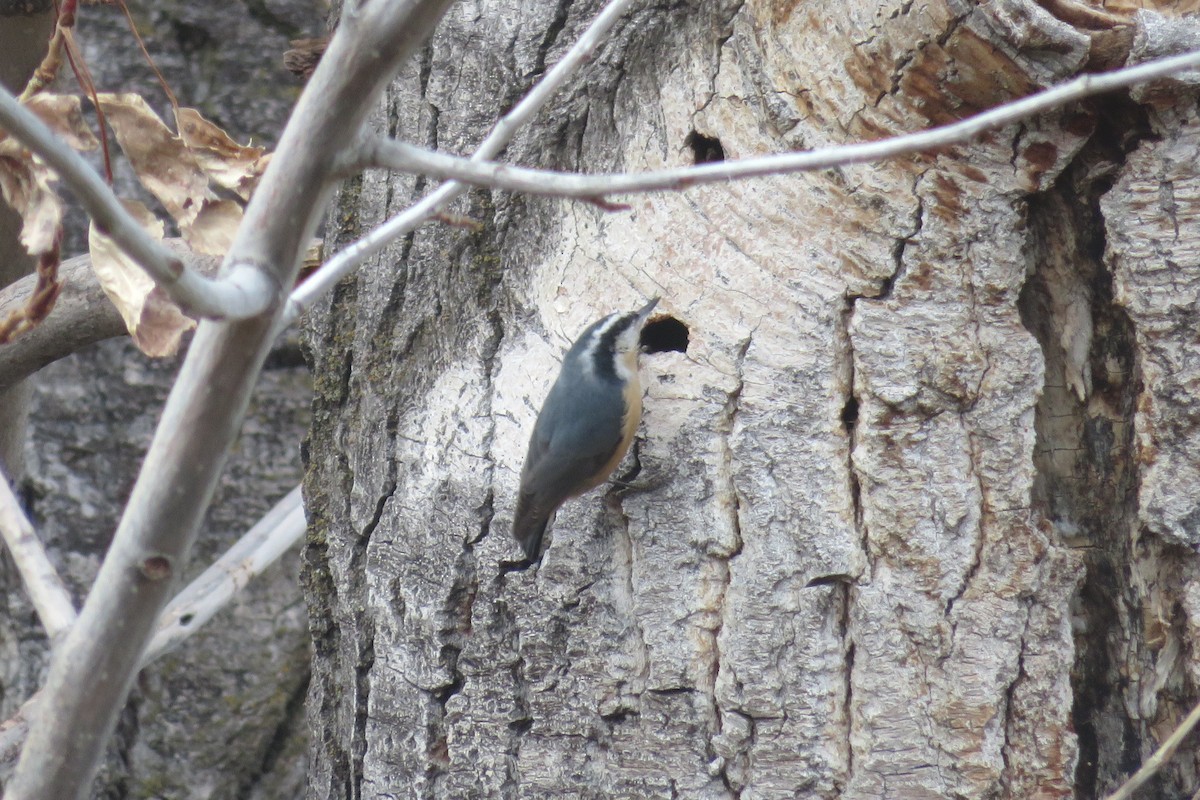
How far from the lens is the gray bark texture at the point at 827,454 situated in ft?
4.51

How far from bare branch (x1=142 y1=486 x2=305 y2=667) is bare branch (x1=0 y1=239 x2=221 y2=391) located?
539 mm

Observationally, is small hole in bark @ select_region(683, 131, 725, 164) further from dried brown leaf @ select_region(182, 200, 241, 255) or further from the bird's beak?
dried brown leaf @ select_region(182, 200, 241, 255)

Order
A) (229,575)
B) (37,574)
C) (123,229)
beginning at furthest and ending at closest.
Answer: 1. (229,575)
2. (37,574)
3. (123,229)

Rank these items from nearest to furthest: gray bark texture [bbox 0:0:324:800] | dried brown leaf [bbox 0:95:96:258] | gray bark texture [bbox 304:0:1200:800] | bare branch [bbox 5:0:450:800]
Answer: bare branch [bbox 5:0:450:800]
gray bark texture [bbox 304:0:1200:800]
dried brown leaf [bbox 0:95:96:258]
gray bark texture [bbox 0:0:324:800]

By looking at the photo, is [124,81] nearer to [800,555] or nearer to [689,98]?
[689,98]

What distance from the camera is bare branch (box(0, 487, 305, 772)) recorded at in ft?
7.16

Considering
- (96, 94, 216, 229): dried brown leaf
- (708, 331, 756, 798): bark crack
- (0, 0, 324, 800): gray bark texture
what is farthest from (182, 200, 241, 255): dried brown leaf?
(0, 0, 324, 800): gray bark texture

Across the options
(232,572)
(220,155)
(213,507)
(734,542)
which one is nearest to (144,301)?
(220,155)

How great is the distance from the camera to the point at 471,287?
1680 millimetres

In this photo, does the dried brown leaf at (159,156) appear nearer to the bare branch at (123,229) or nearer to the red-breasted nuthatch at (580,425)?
the red-breasted nuthatch at (580,425)

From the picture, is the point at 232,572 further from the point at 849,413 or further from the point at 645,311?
the point at 849,413

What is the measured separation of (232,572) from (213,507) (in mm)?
920

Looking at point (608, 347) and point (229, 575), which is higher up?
point (608, 347)

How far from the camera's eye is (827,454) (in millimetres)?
1451
